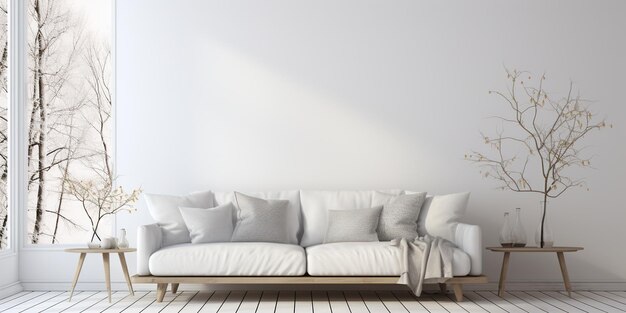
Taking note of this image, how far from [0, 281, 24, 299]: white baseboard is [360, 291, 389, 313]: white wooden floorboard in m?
2.94

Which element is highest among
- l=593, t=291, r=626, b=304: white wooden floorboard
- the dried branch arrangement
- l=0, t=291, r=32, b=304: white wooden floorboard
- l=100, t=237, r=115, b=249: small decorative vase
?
the dried branch arrangement

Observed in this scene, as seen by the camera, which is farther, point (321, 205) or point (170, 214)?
point (321, 205)

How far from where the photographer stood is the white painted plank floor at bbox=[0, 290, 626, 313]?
575 cm

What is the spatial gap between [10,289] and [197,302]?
177cm

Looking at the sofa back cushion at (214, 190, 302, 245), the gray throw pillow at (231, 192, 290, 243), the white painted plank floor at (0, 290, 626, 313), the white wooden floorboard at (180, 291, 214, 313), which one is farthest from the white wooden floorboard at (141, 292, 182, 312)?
the sofa back cushion at (214, 190, 302, 245)

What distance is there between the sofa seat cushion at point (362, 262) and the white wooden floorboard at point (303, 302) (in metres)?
0.24

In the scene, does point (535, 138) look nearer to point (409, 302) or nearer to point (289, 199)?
point (409, 302)

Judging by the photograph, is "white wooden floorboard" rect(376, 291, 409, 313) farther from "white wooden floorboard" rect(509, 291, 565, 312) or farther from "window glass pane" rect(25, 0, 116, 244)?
"window glass pane" rect(25, 0, 116, 244)

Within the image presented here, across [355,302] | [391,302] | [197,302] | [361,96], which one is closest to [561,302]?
[391,302]

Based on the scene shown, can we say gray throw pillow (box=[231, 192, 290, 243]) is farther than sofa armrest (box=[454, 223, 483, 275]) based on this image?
Yes

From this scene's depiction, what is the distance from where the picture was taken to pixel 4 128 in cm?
690

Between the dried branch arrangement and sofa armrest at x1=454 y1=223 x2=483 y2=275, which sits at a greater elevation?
the dried branch arrangement

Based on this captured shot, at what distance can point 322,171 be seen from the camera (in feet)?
23.5

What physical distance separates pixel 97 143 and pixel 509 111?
147 inches
